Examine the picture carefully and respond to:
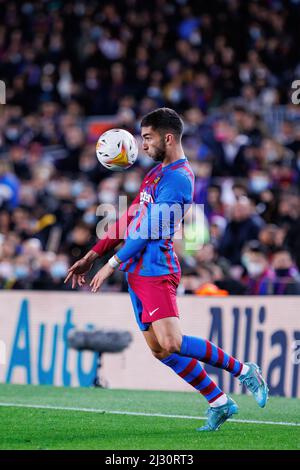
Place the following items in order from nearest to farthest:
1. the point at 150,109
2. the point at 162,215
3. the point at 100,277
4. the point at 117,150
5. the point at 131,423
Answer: the point at 100,277, the point at 162,215, the point at 117,150, the point at 131,423, the point at 150,109

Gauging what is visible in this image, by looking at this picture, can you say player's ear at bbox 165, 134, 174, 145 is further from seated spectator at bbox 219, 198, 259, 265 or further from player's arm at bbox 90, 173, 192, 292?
seated spectator at bbox 219, 198, 259, 265

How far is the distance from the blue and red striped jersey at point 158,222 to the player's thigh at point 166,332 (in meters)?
0.34

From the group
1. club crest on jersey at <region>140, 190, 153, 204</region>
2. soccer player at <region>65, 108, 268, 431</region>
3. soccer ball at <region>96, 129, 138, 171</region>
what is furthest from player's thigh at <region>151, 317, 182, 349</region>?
soccer ball at <region>96, 129, 138, 171</region>

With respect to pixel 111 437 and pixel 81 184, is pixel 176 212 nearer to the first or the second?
pixel 111 437

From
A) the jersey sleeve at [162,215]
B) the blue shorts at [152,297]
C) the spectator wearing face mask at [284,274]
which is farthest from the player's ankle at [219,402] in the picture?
the spectator wearing face mask at [284,274]

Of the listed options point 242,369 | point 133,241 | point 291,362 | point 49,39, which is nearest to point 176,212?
point 133,241

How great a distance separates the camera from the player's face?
771 centimetres

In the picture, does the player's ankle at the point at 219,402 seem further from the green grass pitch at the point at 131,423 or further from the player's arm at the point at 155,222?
the player's arm at the point at 155,222

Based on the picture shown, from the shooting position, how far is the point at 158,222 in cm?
751

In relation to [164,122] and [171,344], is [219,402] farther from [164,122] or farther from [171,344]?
[164,122]

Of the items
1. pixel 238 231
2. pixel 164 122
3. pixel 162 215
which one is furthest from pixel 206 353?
pixel 238 231

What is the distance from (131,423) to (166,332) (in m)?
0.98

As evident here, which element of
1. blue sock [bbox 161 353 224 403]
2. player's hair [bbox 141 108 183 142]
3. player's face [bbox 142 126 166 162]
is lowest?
blue sock [bbox 161 353 224 403]
